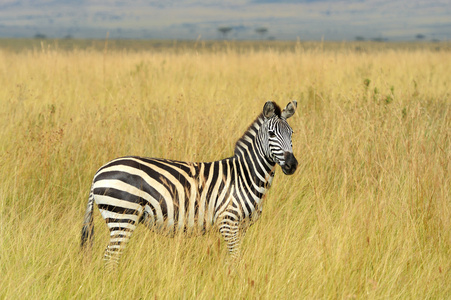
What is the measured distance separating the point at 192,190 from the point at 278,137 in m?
0.70

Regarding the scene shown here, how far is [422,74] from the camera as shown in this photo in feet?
41.0

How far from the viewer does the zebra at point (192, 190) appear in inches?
120

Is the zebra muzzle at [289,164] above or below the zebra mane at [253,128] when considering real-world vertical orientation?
below

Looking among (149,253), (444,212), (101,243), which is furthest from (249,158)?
(444,212)

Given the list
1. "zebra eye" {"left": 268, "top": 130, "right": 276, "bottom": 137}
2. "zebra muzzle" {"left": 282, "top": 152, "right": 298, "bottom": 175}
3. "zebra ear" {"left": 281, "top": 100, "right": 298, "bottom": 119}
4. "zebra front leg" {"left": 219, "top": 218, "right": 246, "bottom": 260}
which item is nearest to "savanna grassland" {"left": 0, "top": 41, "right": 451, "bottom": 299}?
"zebra front leg" {"left": 219, "top": 218, "right": 246, "bottom": 260}

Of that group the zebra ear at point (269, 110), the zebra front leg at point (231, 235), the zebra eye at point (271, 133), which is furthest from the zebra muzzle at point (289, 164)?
the zebra front leg at point (231, 235)

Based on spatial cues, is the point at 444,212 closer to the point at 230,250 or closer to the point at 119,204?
the point at 230,250

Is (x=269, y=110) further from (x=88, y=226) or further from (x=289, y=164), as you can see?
(x=88, y=226)

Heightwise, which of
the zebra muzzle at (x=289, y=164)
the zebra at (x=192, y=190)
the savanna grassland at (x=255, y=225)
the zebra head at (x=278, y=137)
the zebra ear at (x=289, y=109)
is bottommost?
the savanna grassland at (x=255, y=225)

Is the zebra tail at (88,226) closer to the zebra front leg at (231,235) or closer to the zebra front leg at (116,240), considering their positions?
the zebra front leg at (116,240)

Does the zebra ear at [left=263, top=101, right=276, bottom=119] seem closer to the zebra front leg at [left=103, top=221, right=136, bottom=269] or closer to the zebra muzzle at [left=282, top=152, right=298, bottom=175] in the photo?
the zebra muzzle at [left=282, top=152, right=298, bottom=175]

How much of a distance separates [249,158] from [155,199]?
76 centimetres

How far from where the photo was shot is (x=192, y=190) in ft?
10.6

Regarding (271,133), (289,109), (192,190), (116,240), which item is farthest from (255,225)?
(116,240)
